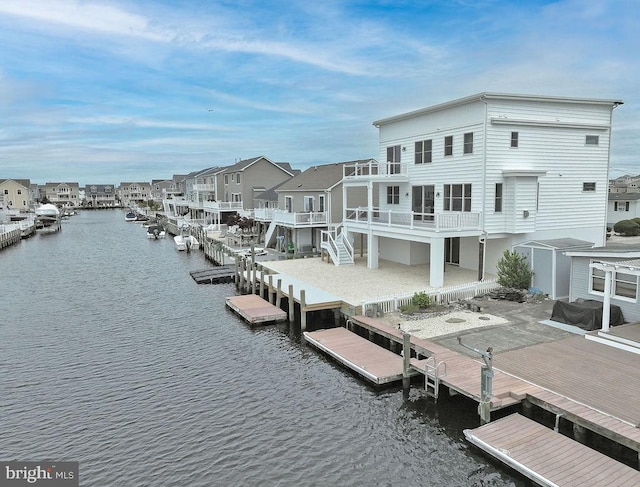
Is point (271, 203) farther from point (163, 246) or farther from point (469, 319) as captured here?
point (469, 319)

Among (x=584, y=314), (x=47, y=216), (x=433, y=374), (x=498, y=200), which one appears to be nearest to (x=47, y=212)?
(x=47, y=216)

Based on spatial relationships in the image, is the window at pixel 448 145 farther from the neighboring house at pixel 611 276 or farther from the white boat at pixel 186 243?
the white boat at pixel 186 243

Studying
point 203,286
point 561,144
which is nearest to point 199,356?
point 203,286

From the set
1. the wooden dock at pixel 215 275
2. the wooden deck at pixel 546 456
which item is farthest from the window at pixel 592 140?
the wooden dock at pixel 215 275

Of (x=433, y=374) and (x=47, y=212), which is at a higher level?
(x=47, y=212)

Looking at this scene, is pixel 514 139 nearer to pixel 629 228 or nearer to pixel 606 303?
pixel 606 303
